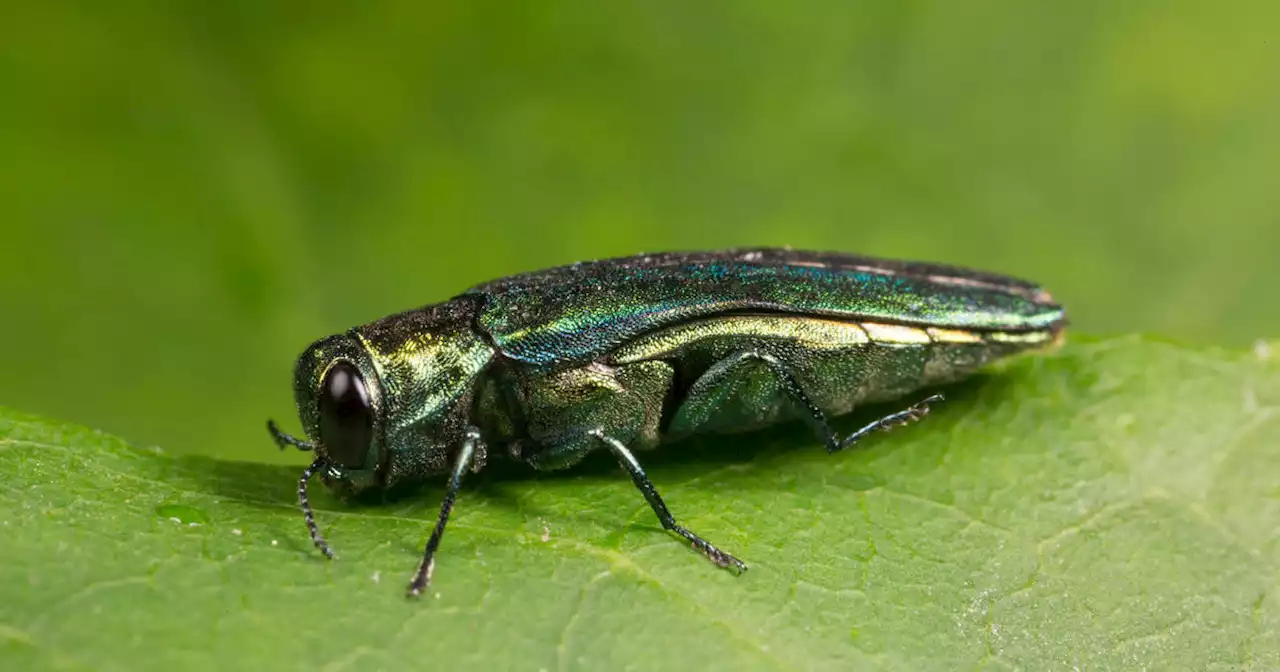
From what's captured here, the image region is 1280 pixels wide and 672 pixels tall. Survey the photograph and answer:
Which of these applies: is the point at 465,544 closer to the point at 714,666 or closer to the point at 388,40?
the point at 714,666

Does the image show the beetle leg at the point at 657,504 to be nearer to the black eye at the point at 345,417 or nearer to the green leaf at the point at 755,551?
the green leaf at the point at 755,551

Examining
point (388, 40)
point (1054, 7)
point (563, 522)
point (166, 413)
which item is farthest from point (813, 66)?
point (166, 413)

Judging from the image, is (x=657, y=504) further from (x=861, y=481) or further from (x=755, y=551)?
(x=861, y=481)

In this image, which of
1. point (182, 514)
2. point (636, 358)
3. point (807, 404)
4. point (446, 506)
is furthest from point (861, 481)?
point (182, 514)

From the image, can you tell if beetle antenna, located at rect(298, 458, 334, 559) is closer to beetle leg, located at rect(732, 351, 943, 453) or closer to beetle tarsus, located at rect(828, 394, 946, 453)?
beetle leg, located at rect(732, 351, 943, 453)

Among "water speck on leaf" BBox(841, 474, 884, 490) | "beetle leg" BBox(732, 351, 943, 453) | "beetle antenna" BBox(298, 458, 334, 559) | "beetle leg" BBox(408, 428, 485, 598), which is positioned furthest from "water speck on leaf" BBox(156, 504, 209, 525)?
"water speck on leaf" BBox(841, 474, 884, 490)
